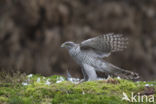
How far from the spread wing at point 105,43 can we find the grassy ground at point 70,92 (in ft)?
2.41

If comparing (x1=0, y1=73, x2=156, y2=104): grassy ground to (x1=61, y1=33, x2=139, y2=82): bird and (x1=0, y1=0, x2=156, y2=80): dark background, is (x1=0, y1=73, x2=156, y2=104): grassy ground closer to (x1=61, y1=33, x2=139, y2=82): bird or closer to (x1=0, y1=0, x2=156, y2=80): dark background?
(x1=61, y1=33, x2=139, y2=82): bird

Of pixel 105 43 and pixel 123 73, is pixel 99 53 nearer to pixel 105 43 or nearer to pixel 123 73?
pixel 105 43

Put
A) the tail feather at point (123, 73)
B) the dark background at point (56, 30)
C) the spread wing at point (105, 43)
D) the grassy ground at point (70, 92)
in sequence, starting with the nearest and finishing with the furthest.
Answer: the grassy ground at point (70, 92) → the spread wing at point (105, 43) → the tail feather at point (123, 73) → the dark background at point (56, 30)

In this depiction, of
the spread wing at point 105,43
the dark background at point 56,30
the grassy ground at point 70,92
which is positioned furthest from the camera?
the dark background at point 56,30

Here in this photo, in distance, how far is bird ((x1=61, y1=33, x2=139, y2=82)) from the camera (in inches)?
347

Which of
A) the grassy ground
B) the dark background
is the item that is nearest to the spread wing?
the grassy ground

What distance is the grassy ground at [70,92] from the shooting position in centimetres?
744

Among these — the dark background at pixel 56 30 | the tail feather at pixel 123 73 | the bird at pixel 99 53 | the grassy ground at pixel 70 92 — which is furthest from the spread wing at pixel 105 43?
the dark background at pixel 56 30

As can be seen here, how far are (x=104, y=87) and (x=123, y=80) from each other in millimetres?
658

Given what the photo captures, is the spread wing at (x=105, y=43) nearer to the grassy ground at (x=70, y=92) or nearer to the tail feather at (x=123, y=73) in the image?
the tail feather at (x=123, y=73)

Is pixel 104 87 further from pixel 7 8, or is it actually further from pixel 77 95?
pixel 7 8

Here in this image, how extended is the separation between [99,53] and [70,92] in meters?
1.46

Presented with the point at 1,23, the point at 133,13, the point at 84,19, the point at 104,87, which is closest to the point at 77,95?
the point at 104,87

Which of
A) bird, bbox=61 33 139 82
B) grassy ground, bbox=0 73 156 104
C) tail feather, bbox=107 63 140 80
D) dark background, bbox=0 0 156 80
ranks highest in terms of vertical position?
dark background, bbox=0 0 156 80
